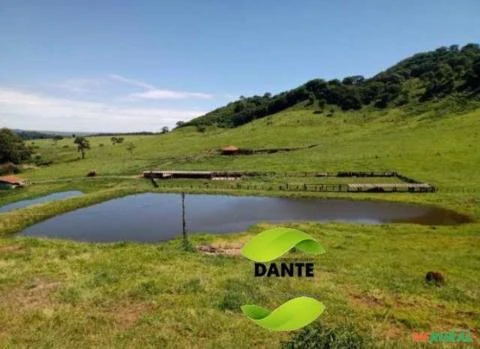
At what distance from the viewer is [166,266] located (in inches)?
1054

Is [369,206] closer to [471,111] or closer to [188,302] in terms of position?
[188,302]

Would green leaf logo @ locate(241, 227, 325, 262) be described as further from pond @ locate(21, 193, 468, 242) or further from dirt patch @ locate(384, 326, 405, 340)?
pond @ locate(21, 193, 468, 242)

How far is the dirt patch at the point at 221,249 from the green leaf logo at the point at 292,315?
2700cm

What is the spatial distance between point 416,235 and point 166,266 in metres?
22.3

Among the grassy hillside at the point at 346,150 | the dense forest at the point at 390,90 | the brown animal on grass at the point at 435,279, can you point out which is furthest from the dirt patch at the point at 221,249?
the dense forest at the point at 390,90

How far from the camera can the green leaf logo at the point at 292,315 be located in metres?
4.18

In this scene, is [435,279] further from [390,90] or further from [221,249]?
[390,90]

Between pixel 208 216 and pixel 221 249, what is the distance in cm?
1490

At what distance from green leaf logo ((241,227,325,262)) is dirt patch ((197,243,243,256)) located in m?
27.5

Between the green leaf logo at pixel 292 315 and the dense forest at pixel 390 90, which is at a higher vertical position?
the dense forest at pixel 390 90

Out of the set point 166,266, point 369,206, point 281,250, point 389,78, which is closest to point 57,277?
point 166,266

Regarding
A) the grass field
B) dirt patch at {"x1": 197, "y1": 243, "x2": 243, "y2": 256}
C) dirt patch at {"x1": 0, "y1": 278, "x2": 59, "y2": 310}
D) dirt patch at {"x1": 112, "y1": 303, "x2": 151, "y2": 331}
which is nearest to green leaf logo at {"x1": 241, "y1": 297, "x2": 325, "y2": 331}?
the grass field

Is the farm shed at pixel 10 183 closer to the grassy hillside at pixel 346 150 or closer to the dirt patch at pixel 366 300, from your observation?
the grassy hillside at pixel 346 150

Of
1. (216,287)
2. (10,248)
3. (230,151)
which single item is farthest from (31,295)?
(230,151)
